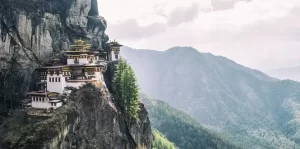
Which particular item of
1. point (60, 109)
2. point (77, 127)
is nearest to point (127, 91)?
point (77, 127)

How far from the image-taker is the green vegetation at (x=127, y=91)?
93281mm

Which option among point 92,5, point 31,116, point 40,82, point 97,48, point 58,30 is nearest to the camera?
point 31,116

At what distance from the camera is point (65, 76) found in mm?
83125

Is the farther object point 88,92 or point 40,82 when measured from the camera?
point 40,82

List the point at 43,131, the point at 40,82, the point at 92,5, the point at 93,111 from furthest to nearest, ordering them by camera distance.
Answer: the point at 92,5 < the point at 40,82 < the point at 93,111 < the point at 43,131

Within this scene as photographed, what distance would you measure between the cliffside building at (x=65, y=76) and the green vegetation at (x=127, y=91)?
478cm

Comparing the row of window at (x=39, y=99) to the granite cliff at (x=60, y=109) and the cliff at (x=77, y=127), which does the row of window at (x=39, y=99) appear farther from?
the granite cliff at (x=60, y=109)

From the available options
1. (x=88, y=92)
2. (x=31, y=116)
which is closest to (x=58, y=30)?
(x=88, y=92)

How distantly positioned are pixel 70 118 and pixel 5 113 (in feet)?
59.4

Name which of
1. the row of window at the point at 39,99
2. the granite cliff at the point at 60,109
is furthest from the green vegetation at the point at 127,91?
the row of window at the point at 39,99

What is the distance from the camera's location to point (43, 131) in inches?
2749

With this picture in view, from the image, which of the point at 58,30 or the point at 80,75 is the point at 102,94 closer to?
the point at 80,75

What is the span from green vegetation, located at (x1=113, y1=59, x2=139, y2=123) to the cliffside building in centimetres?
478

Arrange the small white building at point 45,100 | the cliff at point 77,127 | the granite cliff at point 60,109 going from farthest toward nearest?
the small white building at point 45,100 → the granite cliff at point 60,109 → the cliff at point 77,127
